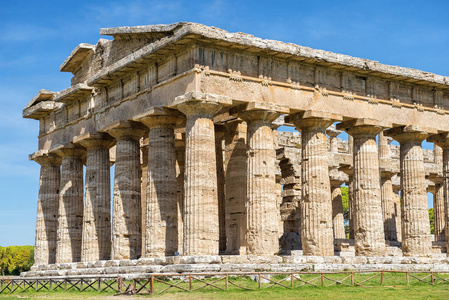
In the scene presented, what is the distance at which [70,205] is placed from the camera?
4153 cm

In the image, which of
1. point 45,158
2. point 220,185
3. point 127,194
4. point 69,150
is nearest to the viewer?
point 127,194

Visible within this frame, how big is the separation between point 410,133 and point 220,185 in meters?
10.1

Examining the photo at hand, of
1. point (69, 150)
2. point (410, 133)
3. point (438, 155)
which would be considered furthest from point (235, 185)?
point (438, 155)

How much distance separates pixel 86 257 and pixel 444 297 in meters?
19.4

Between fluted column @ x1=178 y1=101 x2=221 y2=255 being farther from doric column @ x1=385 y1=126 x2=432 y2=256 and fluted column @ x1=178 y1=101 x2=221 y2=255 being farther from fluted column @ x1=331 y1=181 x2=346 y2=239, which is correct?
fluted column @ x1=331 y1=181 x2=346 y2=239

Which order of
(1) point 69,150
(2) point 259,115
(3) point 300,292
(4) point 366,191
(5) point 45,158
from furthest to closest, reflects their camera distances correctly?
(5) point 45,158
(1) point 69,150
(4) point 366,191
(2) point 259,115
(3) point 300,292

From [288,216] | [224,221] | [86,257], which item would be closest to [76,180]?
[86,257]

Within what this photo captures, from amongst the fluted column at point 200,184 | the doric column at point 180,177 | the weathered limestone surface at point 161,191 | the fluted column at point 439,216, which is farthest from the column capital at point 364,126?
the fluted column at point 439,216

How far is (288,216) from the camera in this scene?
44312 millimetres

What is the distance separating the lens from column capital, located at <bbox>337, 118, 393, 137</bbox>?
36344 millimetres

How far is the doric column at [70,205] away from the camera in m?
40.9

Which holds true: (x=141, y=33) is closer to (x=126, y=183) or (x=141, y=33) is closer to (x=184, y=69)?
(x=184, y=69)

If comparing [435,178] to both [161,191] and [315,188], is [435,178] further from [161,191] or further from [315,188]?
[161,191]

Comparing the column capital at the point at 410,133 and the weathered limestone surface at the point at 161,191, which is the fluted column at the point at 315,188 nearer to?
the column capital at the point at 410,133
